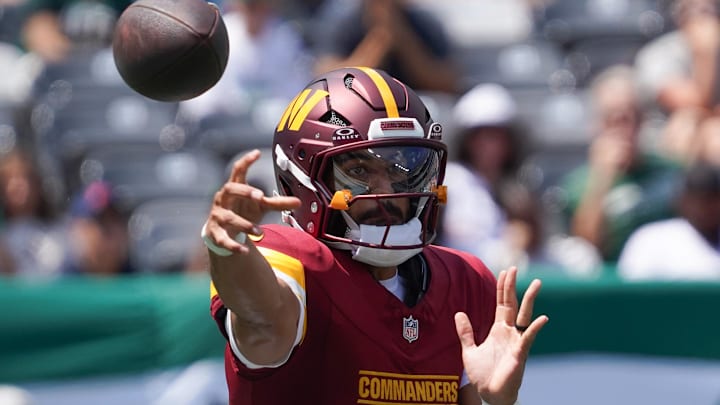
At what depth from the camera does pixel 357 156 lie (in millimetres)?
3289

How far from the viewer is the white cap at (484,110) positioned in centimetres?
772

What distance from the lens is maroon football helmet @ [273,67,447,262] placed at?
3.26 metres

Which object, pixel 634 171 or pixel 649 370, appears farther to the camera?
pixel 634 171

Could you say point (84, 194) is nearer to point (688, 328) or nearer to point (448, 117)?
point (448, 117)

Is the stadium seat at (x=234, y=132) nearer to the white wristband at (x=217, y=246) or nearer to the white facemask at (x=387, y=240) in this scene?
the white facemask at (x=387, y=240)

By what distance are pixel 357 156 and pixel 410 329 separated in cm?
47

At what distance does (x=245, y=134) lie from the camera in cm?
826

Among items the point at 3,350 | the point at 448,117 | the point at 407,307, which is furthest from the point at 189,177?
the point at 407,307

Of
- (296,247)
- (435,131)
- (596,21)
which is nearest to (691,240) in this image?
(596,21)

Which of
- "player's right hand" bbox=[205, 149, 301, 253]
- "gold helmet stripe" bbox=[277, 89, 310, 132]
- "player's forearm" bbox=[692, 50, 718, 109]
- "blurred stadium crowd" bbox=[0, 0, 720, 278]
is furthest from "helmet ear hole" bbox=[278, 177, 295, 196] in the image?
"player's forearm" bbox=[692, 50, 718, 109]

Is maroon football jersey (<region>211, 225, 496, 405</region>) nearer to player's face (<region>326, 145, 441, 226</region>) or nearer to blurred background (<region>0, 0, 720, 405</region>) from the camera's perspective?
player's face (<region>326, 145, 441, 226</region>)

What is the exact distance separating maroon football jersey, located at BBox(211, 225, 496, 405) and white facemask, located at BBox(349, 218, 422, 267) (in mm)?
57

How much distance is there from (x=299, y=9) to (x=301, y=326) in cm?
721

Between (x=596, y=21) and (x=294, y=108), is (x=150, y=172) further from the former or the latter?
(x=294, y=108)
